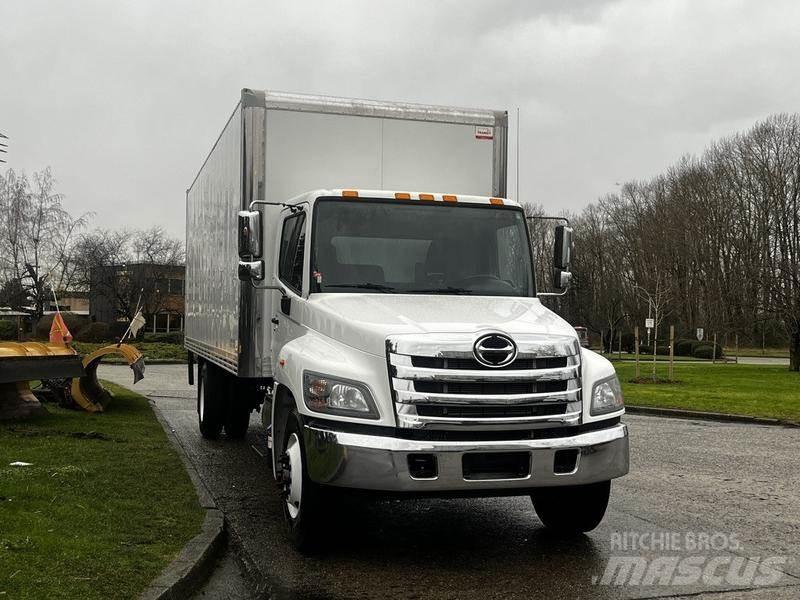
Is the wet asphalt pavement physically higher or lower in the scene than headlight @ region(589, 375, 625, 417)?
lower

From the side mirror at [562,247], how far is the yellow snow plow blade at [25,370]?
319 inches

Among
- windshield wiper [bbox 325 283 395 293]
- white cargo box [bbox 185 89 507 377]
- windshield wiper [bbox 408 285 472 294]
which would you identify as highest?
white cargo box [bbox 185 89 507 377]

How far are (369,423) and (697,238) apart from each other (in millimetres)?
54839

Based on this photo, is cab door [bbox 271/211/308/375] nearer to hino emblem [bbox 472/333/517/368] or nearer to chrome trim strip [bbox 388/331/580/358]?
chrome trim strip [bbox 388/331/580/358]

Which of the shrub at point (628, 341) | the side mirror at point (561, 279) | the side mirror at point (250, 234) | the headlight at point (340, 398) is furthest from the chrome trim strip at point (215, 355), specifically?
the shrub at point (628, 341)

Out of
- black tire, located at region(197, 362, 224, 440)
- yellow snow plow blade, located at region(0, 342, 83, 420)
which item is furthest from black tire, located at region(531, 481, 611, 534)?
yellow snow plow blade, located at region(0, 342, 83, 420)

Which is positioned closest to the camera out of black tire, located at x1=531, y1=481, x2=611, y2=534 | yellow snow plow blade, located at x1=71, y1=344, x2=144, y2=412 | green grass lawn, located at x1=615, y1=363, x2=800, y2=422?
black tire, located at x1=531, y1=481, x2=611, y2=534

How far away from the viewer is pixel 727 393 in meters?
23.9

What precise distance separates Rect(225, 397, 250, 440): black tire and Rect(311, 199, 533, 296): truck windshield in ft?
16.2

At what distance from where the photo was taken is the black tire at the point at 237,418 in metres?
11.5

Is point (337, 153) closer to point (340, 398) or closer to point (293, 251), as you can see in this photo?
point (293, 251)

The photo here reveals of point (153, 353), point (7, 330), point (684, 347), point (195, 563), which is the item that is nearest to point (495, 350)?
point (195, 563)

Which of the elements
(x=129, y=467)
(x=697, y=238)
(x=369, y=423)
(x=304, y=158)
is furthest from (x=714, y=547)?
(x=697, y=238)

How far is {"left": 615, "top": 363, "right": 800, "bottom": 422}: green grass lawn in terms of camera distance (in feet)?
61.9
